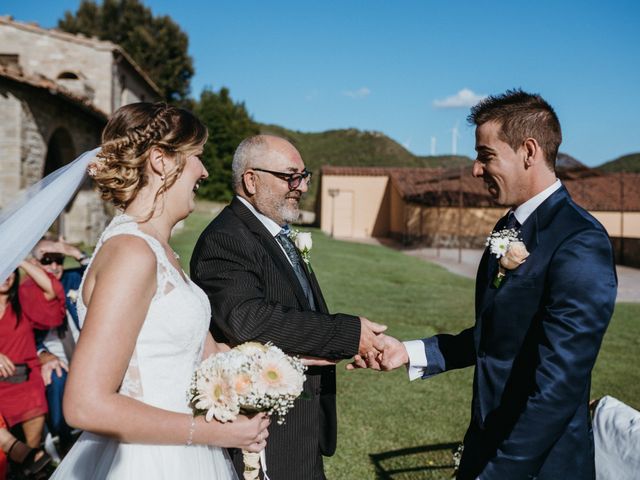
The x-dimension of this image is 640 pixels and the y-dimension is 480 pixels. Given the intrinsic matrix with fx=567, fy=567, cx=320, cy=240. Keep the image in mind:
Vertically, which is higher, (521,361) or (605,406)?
(521,361)

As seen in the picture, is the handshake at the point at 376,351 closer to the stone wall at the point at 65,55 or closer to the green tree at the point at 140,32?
the stone wall at the point at 65,55

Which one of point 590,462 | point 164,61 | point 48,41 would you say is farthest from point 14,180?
point 164,61

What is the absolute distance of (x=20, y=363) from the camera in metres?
4.65

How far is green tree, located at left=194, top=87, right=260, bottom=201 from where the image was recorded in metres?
46.7

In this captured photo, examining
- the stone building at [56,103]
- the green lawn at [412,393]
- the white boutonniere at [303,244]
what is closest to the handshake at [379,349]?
the white boutonniere at [303,244]

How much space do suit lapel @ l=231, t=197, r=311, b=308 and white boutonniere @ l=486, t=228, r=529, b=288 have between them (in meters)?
1.13

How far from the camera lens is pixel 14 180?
14500 millimetres

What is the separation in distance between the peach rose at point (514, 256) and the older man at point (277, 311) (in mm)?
1017

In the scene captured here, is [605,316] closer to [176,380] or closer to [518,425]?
[518,425]

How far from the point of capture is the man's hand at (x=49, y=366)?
519 cm

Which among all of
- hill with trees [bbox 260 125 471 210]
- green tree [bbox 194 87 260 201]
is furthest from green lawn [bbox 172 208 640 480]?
hill with trees [bbox 260 125 471 210]

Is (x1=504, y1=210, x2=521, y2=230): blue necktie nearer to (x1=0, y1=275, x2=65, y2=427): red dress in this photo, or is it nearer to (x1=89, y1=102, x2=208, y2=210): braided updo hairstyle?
(x1=89, y1=102, x2=208, y2=210): braided updo hairstyle

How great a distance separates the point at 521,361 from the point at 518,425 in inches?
13.0

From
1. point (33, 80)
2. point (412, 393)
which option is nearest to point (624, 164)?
point (33, 80)
